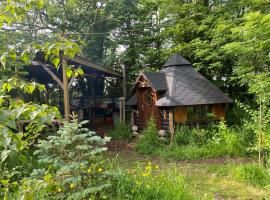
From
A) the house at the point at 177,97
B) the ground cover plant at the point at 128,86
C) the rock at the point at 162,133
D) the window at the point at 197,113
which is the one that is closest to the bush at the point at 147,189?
the ground cover plant at the point at 128,86

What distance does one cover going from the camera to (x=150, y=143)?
10422mm

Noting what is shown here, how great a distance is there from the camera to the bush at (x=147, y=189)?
4.80m

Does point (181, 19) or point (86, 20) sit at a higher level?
point (86, 20)

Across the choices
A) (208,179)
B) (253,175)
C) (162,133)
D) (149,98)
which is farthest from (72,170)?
(149,98)

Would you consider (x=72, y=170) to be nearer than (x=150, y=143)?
Yes

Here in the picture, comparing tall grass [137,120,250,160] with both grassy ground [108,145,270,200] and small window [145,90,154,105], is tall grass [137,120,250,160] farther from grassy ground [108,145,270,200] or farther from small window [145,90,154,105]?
small window [145,90,154,105]

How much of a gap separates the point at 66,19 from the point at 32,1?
20.3 m

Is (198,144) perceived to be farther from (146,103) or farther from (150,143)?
(146,103)

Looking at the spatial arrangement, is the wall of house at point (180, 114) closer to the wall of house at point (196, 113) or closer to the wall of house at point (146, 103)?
the wall of house at point (196, 113)

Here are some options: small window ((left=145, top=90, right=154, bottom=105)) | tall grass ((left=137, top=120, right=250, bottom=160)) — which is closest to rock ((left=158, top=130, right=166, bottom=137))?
tall grass ((left=137, top=120, right=250, bottom=160))

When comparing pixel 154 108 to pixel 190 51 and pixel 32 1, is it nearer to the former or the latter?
pixel 190 51

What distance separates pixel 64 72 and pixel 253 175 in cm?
579

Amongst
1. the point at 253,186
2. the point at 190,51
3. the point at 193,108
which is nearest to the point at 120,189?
the point at 253,186

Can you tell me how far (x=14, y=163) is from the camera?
6.87 meters
